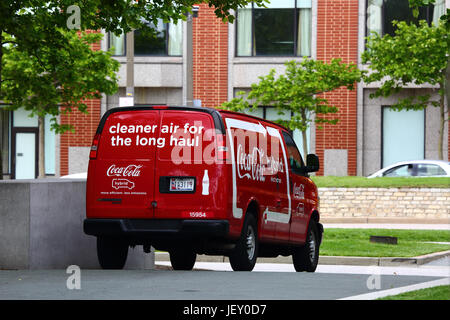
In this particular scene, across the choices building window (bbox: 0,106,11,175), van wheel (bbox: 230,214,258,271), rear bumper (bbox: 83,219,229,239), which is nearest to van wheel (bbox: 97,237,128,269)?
rear bumper (bbox: 83,219,229,239)

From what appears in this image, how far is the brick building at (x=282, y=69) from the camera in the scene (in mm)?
36688

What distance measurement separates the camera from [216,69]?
3734 cm

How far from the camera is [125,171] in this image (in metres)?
11.7

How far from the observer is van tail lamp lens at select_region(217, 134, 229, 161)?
11.4 meters

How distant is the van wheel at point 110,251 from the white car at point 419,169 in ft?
63.8

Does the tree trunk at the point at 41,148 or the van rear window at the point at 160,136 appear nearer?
the van rear window at the point at 160,136

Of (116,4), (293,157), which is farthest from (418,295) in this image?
(116,4)

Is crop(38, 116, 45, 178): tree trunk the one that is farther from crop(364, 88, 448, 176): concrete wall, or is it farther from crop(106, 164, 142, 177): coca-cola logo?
crop(106, 164, 142, 177): coca-cola logo

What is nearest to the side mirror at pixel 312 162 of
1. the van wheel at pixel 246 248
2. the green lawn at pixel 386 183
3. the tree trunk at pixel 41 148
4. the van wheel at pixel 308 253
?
the van wheel at pixel 308 253

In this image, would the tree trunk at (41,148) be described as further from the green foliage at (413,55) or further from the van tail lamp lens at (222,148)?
the van tail lamp lens at (222,148)

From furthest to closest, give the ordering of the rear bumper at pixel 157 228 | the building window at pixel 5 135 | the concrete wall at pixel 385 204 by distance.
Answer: the building window at pixel 5 135 → the concrete wall at pixel 385 204 → the rear bumper at pixel 157 228

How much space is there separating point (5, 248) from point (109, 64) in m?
18.9

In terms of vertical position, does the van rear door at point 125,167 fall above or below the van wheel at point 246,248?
above

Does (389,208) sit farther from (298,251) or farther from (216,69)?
(298,251)
